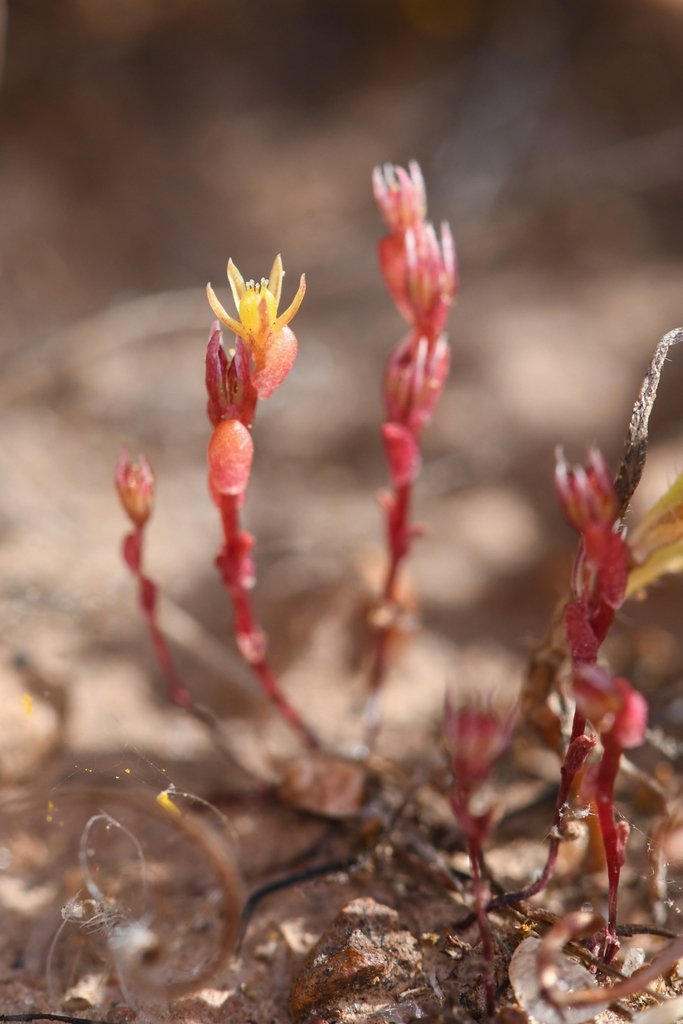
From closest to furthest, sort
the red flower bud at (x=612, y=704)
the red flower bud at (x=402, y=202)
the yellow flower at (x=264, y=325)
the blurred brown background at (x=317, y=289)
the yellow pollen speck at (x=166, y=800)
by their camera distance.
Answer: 1. the red flower bud at (x=612, y=704)
2. the yellow flower at (x=264, y=325)
3. the yellow pollen speck at (x=166, y=800)
4. the red flower bud at (x=402, y=202)
5. the blurred brown background at (x=317, y=289)

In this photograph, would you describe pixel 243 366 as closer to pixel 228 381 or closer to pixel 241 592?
pixel 228 381

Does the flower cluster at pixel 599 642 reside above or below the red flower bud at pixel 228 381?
below

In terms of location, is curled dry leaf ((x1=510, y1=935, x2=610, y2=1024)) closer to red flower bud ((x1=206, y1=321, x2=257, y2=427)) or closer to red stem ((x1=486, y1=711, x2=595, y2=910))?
red stem ((x1=486, y1=711, x2=595, y2=910))

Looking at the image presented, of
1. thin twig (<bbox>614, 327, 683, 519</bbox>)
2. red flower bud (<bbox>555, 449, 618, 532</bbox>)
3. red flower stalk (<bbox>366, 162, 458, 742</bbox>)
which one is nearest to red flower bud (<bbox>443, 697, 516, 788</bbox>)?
red flower bud (<bbox>555, 449, 618, 532</bbox>)

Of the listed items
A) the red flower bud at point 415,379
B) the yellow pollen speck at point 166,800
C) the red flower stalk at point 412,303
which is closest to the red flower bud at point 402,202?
the red flower stalk at point 412,303

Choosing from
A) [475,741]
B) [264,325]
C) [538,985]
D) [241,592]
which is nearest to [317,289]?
[241,592]

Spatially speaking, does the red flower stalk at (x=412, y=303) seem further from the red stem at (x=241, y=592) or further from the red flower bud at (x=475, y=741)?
the red flower bud at (x=475, y=741)
